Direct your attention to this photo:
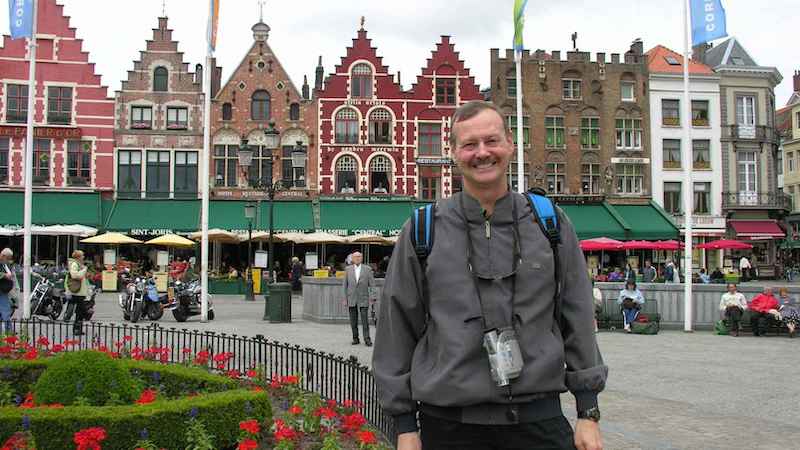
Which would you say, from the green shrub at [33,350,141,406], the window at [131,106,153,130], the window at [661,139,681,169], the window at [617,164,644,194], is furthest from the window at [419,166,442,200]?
the green shrub at [33,350,141,406]

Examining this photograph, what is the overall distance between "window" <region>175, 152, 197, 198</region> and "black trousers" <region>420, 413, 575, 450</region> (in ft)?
118

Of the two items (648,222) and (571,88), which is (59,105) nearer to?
(571,88)

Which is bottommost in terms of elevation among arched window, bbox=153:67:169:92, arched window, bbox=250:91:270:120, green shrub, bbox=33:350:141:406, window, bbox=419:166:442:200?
green shrub, bbox=33:350:141:406

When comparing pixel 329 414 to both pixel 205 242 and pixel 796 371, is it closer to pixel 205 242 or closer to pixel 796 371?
pixel 796 371

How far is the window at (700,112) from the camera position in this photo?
42.4 metres

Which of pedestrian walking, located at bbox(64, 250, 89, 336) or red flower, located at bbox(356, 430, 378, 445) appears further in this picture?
pedestrian walking, located at bbox(64, 250, 89, 336)

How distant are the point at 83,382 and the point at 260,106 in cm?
3354

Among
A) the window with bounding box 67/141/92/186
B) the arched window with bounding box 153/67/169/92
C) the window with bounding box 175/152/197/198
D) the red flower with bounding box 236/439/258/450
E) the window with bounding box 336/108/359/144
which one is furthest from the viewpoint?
the window with bounding box 336/108/359/144

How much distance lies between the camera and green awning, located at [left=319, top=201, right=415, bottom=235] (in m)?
36.9

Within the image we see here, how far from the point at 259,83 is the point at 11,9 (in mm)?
20844

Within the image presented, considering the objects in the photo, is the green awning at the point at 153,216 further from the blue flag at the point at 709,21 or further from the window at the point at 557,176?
the blue flag at the point at 709,21

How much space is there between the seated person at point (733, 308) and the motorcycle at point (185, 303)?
12748mm

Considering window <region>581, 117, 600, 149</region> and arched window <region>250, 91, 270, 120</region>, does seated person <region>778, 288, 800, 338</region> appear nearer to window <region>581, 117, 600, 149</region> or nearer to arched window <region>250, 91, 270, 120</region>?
window <region>581, 117, 600, 149</region>

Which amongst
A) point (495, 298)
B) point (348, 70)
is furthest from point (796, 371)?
point (348, 70)
